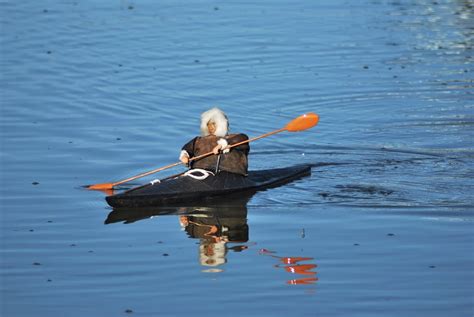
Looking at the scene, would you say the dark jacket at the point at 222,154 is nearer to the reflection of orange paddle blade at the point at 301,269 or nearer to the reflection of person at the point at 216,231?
the reflection of person at the point at 216,231

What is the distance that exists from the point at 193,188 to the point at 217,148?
0.53 meters

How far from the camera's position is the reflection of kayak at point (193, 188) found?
43.4 feet

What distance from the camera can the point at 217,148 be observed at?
532 inches

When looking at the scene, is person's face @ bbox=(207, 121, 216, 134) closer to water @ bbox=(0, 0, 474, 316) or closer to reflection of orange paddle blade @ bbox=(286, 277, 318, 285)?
water @ bbox=(0, 0, 474, 316)

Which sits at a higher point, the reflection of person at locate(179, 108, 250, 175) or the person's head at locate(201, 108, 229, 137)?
the person's head at locate(201, 108, 229, 137)

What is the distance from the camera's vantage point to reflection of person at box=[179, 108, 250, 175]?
45.0ft

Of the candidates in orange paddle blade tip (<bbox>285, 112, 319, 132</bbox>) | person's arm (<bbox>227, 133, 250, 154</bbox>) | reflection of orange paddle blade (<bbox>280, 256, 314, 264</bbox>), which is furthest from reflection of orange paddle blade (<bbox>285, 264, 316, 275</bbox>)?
orange paddle blade tip (<bbox>285, 112, 319, 132</bbox>)

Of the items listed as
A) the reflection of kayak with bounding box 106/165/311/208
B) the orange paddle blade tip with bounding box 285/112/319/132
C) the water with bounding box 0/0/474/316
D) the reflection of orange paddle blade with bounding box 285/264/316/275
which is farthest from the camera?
the orange paddle blade tip with bounding box 285/112/319/132

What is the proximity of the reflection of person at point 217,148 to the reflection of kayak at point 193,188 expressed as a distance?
5.5 inches

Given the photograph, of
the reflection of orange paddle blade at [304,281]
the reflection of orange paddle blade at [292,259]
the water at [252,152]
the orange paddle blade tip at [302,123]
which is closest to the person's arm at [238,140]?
the water at [252,152]

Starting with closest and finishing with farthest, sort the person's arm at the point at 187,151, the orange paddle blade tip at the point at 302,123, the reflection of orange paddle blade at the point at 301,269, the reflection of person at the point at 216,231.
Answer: the reflection of orange paddle blade at the point at 301,269 < the reflection of person at the point at 216,231 < the person's arm at the point at 187,151 < the orange paddle blade tip at the point at 302,123

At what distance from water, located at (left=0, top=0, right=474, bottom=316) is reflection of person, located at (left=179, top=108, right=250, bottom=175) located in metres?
0.55

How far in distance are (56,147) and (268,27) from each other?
29.1 ft

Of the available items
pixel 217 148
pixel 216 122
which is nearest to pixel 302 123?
pixel 216 122
